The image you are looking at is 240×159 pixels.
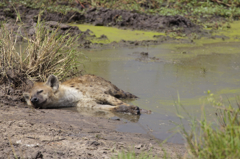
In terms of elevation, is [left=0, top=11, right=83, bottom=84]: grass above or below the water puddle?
above

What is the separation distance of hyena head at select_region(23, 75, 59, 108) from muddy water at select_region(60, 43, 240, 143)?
0.83 metres

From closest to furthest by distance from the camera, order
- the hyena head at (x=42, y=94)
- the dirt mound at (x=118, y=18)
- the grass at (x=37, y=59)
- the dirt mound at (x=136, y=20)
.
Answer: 1. the hyena head at (x=42, y=94)
2. the grass at (x=37, y=59)
3. the dirt mound at (x=118, y=18)
4. the dirt mound at (x=136, y=20)

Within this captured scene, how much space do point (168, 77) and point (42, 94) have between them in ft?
9.50

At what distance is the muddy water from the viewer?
4660 mm

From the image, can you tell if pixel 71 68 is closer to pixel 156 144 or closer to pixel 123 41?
pixel 156 144

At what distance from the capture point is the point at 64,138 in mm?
3457

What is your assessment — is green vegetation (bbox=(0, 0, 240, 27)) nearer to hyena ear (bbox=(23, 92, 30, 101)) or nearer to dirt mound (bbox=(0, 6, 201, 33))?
dirt mound (bbox=(0, 6, 201, 33))

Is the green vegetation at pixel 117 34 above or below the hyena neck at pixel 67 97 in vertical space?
above

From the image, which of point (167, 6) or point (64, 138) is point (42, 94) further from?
point (167, 6)

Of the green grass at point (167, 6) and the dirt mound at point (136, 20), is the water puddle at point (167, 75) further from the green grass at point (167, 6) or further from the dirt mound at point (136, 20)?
the green grass at point (167, 6)

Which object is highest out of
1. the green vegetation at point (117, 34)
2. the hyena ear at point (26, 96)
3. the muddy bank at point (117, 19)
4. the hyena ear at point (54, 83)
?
the muddy bank at point (117, 19)

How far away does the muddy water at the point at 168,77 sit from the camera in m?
4.66

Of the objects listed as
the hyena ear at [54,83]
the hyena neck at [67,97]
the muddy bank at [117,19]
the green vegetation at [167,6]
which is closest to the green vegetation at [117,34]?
the muddy bank at [117,19]

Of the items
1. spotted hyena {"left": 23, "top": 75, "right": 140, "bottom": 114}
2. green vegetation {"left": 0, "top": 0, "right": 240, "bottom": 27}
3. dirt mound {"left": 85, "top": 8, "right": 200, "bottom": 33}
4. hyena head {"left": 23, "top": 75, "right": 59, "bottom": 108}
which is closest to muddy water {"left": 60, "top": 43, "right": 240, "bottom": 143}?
spotted hyena {"left": 23, "top": 75, "right": 140, "bottom": 114}
